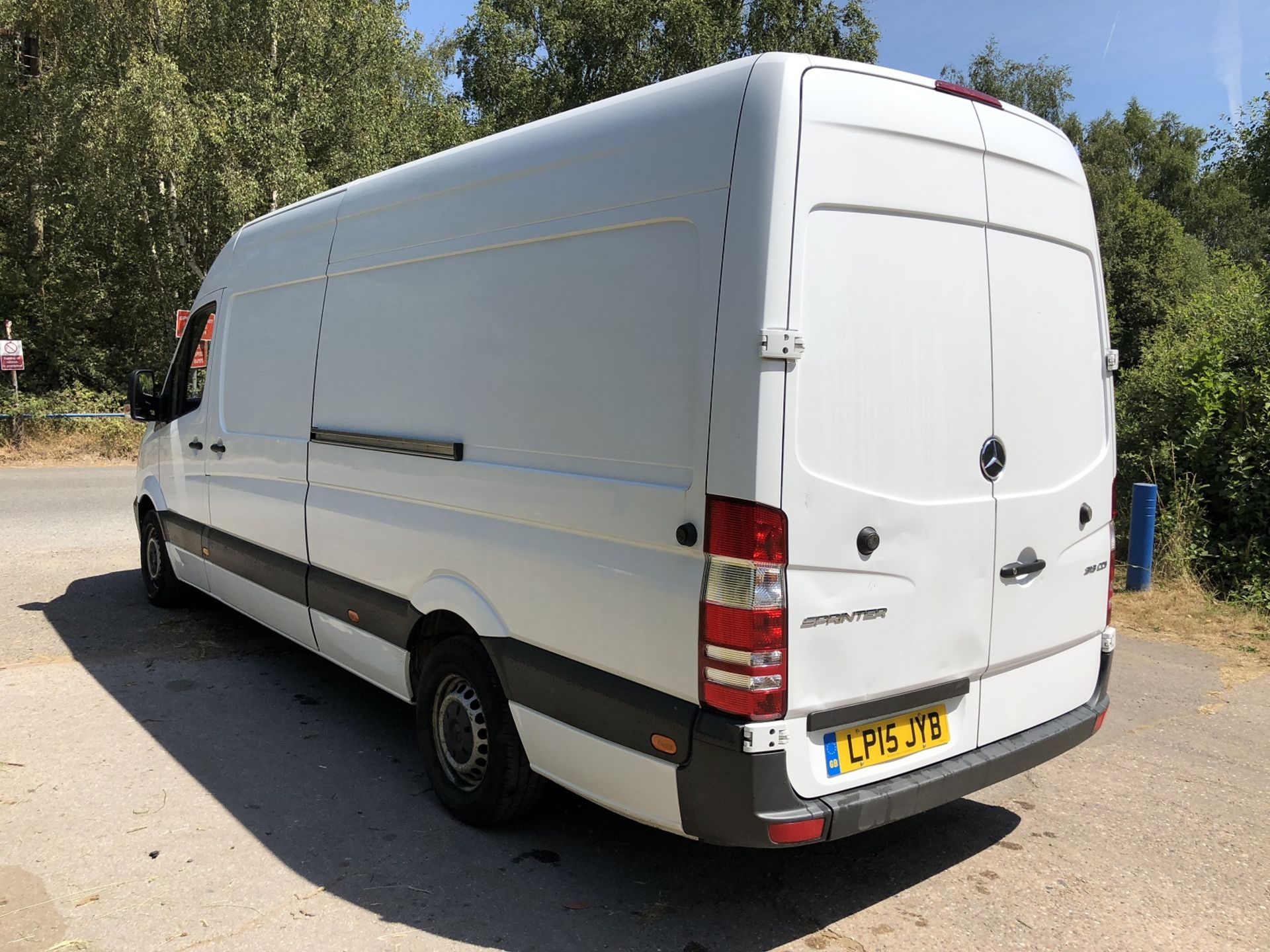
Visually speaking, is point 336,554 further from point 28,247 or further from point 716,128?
point 28,247

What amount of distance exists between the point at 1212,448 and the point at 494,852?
23.9 ft

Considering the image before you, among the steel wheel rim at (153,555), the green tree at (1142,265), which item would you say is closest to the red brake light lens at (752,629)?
the steel wheel rim at (153,555)

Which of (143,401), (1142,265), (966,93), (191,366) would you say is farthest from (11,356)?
(1142,265)

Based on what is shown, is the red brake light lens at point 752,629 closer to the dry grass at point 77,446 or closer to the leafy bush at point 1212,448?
the leafy bush at point 1212,448

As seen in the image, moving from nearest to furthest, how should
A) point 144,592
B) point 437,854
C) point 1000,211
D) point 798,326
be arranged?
point 798,326 → point 1000,211 → point 437,854 → point 144,592

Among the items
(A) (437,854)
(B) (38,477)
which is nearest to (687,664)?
(A) (437,854)

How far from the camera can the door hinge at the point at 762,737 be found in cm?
259

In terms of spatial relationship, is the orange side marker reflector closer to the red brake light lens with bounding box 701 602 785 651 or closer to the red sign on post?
the red brake light lens with bounding box 701 602 785 651

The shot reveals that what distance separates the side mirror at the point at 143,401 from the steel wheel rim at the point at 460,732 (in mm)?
3864

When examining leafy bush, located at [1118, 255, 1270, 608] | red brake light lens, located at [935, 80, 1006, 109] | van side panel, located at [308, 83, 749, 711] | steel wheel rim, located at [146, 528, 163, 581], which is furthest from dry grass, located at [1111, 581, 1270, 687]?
steel wheel rim, located at [146, 528, 163, 581]

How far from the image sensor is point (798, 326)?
263 cm

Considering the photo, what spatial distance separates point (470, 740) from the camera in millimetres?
3703

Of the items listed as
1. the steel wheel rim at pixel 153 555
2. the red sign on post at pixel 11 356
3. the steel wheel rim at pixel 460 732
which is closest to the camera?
the steel wheel rim at pixel 460 732

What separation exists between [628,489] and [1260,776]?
11.4 feet
